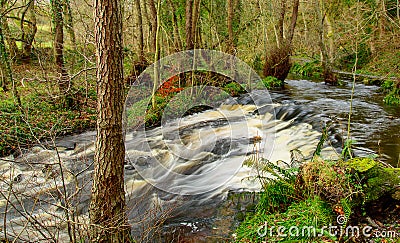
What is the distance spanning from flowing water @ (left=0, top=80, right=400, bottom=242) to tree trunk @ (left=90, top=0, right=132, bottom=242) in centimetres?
29

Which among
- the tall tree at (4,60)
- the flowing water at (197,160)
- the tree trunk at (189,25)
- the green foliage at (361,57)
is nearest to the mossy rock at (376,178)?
the flowing water at (197,160)

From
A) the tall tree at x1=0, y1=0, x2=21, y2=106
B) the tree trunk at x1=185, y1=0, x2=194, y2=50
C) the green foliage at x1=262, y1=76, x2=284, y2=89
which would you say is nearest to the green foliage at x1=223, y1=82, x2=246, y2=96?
the green foliage at x1=262, y1=76, x2=284, y2=89

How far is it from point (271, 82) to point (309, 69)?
20.7ft

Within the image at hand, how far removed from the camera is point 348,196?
12.6 feet

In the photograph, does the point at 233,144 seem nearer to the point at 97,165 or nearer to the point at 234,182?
the point at 234,182

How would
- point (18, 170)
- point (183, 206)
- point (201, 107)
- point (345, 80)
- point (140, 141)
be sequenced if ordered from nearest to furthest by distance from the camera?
point (183, 206) < point (18, 170) < point (140, 141) < point (201, 107) < point (345, 80)

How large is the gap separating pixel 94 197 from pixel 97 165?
39 centimetres

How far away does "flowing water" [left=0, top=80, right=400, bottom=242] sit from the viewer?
479 centimetres

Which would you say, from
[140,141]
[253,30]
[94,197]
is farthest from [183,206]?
[253,30]

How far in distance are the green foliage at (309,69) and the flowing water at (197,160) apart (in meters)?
6.67

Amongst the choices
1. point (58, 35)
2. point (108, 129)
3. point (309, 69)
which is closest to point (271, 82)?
point (309, 69)

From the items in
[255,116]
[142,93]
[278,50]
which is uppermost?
[278,50]

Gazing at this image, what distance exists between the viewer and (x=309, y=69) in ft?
66.7

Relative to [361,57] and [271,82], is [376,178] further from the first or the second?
[361,57]
